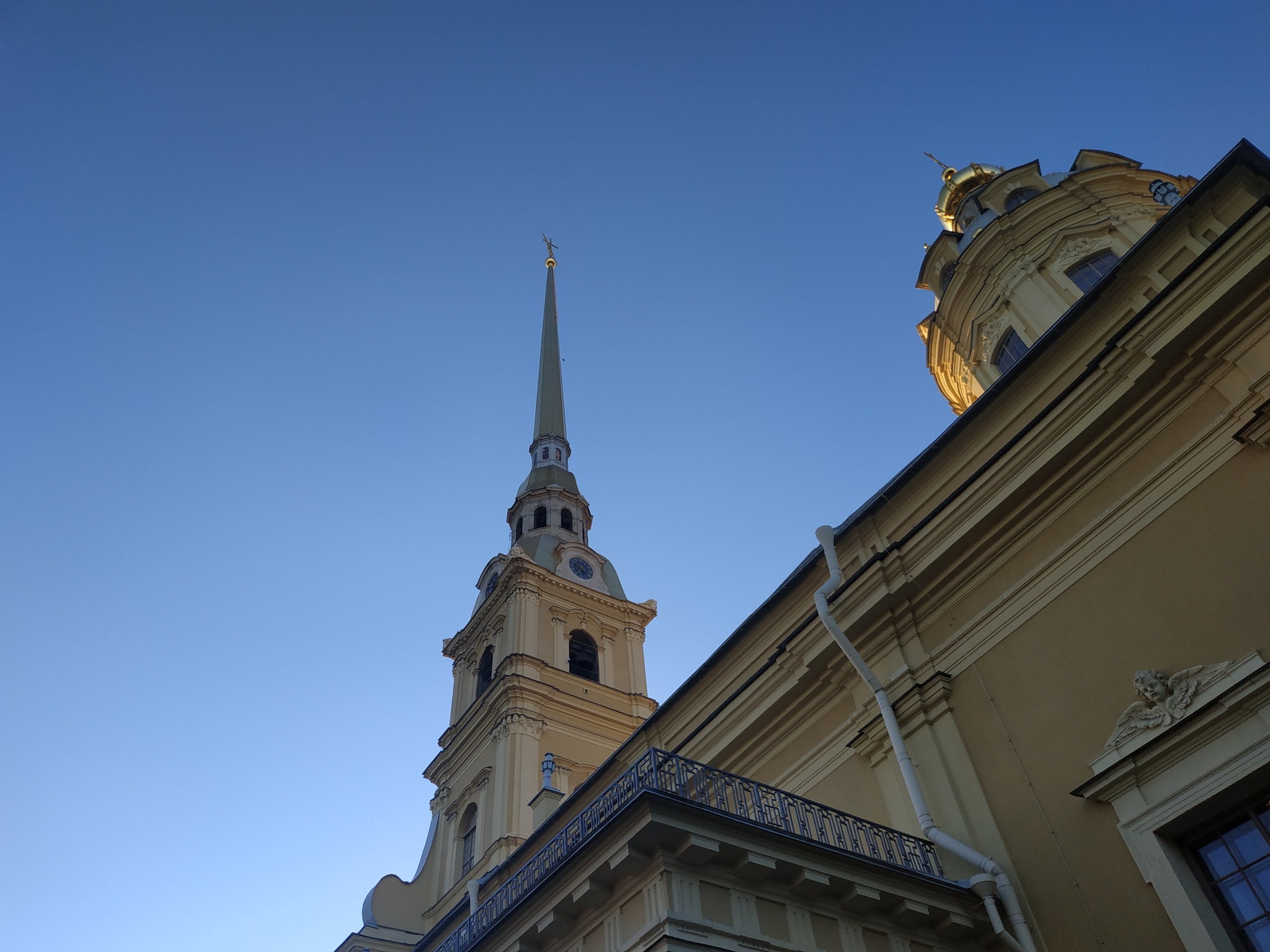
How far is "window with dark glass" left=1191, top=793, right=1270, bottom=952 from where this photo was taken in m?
7.52

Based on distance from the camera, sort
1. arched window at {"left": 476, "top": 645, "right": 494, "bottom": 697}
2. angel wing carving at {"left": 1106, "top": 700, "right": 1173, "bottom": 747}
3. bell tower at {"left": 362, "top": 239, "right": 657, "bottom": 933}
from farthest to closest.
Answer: arched window at {"left": 476, "top": 645, "right": 494, "bottom": 697}
bell tower at {"left": 362, "top": 239, "right": 657, "bottom": 933}
angel wing carving at {"left": 1106, "top": 700, "right": 1173, "bottom": 747}

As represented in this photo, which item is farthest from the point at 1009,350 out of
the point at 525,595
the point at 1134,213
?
the point at 525,595

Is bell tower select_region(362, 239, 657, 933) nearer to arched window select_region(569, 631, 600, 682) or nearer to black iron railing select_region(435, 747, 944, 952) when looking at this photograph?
arched window select_region(569, 631, 600, 682)

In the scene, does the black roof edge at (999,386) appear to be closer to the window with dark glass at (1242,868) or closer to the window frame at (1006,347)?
the window with dark glass at (1242,868)

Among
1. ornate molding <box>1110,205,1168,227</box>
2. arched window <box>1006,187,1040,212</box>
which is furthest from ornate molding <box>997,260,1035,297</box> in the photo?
arched window <box>1006,187,1040,212</box>

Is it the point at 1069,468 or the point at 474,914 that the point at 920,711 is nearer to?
the point at 1069,468

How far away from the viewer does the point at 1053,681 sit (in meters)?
9.53

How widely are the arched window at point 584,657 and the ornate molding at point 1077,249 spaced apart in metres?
16.9

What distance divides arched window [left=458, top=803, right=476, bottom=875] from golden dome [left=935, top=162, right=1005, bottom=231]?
1974 cm

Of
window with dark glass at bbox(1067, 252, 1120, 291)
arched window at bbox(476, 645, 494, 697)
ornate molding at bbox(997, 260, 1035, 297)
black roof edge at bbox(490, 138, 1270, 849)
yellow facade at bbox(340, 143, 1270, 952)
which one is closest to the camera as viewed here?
yellow facade at bbox(340, 143, 1270, 952)

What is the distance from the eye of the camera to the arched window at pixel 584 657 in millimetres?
29172

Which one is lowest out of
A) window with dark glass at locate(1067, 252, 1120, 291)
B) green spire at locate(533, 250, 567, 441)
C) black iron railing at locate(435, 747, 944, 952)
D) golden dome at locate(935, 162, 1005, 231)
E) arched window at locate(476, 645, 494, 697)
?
black iron railing at locate(435, 747, 944, 952)

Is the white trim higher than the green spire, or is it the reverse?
the green spire

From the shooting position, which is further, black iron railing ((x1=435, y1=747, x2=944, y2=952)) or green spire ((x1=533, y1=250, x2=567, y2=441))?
green spire ((x1=533, y1=250, x2=567, y2=441))
